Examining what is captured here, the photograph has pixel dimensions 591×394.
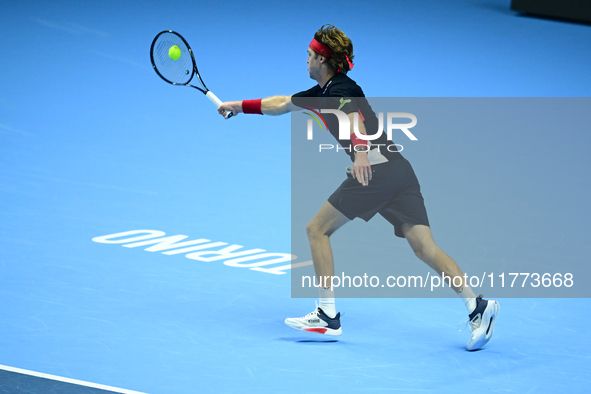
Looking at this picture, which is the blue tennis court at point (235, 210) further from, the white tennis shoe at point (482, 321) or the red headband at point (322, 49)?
the red headband at point (322, 49)

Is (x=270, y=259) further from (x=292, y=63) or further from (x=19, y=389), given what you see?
(x=292, y=63)

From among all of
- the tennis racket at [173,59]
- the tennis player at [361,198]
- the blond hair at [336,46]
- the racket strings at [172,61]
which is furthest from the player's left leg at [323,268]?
the racket strings at [172,61]

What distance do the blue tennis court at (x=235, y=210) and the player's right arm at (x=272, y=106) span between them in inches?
52.8

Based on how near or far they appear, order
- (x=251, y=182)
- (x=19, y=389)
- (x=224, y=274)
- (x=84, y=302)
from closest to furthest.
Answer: (x=19, y=389)
(x=84, y=302)
(x=224, y=274)
(x=251, y=182)

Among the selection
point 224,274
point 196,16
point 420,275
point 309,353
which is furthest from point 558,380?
point 196,16

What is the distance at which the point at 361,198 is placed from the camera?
4.92 metres

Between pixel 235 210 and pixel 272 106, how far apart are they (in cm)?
230

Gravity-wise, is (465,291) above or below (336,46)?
below

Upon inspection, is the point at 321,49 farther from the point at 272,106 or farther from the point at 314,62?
the point at 272,106

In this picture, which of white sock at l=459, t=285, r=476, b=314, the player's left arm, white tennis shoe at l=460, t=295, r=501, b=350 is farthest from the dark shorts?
white tennis shoe at l=460, t=295, r=501, b=350

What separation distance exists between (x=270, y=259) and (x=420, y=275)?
1209 millimetres

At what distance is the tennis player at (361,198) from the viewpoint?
4715mm

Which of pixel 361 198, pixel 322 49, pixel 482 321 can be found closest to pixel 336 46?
pixel 322 49

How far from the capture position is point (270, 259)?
6418mm
